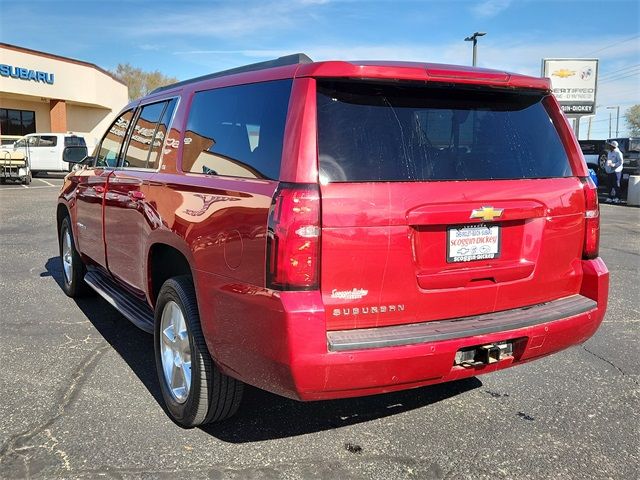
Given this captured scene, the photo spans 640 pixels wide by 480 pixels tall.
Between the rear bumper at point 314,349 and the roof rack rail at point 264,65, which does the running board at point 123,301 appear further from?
the roof rack rail at point 264,65

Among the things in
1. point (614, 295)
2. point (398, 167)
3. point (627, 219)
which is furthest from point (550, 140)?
point (627, 219)

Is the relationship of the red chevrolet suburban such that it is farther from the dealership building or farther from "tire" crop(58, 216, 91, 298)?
Answer: the dealership building

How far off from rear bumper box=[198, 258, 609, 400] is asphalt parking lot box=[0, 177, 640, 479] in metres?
0.48

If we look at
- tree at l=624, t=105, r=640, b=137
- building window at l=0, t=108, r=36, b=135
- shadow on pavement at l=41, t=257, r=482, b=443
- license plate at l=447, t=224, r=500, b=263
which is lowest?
shadow on pavement at l=41, t=257, r=482, b=443

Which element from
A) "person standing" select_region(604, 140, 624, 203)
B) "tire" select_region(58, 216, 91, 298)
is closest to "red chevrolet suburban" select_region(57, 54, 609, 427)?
"tire" select_region(58, 216, 91, 298)

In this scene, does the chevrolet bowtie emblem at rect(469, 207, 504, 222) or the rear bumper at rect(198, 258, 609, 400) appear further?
the chevrolet bowtie emblem at rect(469, 207, 504, 222)

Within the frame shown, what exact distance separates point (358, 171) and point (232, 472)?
5.14 feet

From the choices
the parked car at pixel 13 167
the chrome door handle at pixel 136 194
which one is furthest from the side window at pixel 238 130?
the parked car at pixel 13 167

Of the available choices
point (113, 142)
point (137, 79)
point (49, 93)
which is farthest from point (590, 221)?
point (137, 79)

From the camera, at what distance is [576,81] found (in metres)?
32.1

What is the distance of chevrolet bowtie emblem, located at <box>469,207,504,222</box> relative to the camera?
2.78m

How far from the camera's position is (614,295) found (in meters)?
6.30

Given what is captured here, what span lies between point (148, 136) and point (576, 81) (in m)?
32.9

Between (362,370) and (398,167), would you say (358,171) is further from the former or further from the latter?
(362,370)
